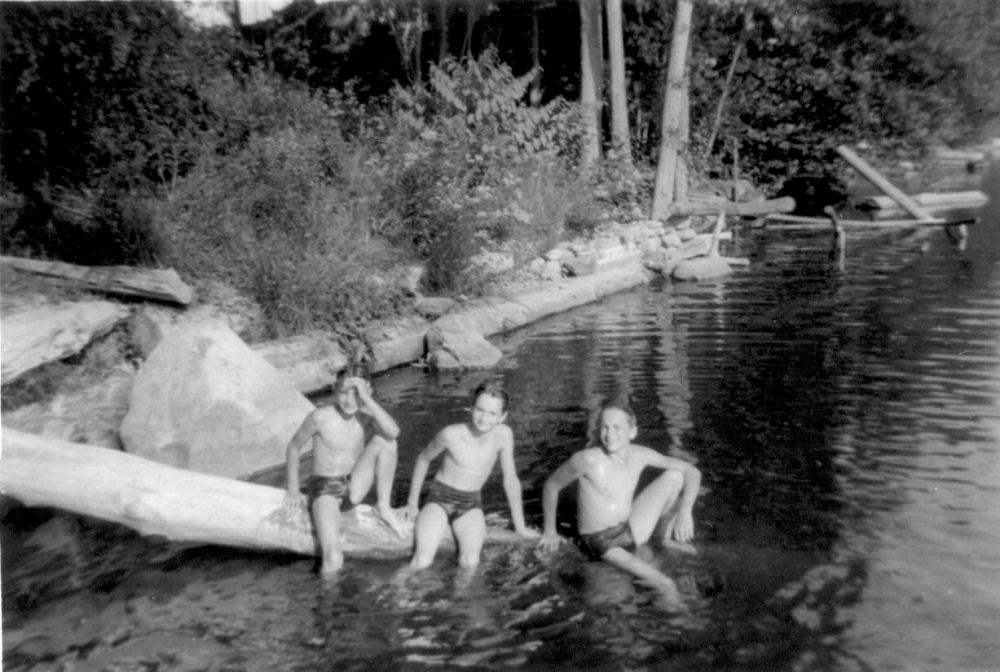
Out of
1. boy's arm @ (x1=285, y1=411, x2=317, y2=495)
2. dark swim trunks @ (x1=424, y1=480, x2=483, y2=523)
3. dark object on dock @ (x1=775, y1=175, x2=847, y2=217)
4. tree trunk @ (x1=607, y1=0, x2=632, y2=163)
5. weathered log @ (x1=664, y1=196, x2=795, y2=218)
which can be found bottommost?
dark swim trunks @ (x1=424, y1=480, x2=483, y2=523)

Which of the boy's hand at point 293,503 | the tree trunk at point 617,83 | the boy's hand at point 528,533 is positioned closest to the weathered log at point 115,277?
the boy's hand at point 293,503

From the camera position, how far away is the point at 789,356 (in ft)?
36.6

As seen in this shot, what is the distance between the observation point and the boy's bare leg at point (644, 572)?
5386 mm

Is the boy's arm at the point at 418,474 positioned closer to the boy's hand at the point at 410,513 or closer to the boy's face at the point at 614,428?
the boy's hand at the point at 410,513

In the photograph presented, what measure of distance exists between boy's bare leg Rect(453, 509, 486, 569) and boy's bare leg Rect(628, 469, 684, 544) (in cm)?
98

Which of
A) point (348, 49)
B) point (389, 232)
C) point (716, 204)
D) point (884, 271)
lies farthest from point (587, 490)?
point (348, 49)

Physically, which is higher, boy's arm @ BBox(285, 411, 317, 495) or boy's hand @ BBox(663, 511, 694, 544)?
boy's arm @ BBox(285, 411, 317, 495)

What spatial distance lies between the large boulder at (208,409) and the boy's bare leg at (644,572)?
3.44 metres

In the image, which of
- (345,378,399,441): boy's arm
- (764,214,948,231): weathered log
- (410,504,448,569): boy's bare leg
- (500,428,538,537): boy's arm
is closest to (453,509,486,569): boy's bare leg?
(410,504,448,569): boy's bare leg

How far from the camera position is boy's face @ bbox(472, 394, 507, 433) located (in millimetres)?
5879

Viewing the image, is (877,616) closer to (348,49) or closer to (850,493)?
(850,493)

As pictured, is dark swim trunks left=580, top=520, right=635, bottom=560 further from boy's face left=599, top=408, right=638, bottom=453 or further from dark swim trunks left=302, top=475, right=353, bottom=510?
dark swim trunks left=302, top=475, right=353, bottom=510

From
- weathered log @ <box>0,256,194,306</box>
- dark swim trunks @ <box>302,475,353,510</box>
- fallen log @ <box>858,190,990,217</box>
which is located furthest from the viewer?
fallen log @ <box>858,190,990,217</box>

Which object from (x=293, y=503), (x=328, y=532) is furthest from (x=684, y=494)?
(x=293, y=503)
